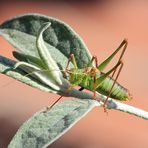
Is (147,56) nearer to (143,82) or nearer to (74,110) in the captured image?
Result: (143,82)

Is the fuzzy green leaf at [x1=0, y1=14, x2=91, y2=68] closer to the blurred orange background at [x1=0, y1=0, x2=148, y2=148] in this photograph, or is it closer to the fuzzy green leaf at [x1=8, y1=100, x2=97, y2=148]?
the fuzzy green leaf at [x1=8, y1=100, x2=97, y2=148]

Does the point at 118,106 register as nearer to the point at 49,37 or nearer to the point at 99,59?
the point at 49,37

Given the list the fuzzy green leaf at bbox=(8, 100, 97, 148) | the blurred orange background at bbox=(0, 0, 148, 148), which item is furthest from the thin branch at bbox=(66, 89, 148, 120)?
the blurred orange background at bbox=(0, 0, 148, 148)

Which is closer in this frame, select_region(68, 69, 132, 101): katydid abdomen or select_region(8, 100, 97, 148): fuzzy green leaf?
select_region(8, 100, 97, 148): fuzzy green leaf

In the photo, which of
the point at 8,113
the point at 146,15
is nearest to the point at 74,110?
the point at 8,113

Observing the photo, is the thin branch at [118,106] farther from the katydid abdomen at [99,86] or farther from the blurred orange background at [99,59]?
the blurred orange background at [99,59]

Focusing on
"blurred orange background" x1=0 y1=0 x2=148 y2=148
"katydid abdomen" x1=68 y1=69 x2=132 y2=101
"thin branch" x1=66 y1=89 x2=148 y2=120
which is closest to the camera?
"thin branch" x1=66 y1=89 x2=148 y2=120

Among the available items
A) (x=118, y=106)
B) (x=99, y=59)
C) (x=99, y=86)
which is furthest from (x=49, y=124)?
(x=99, y=59)
